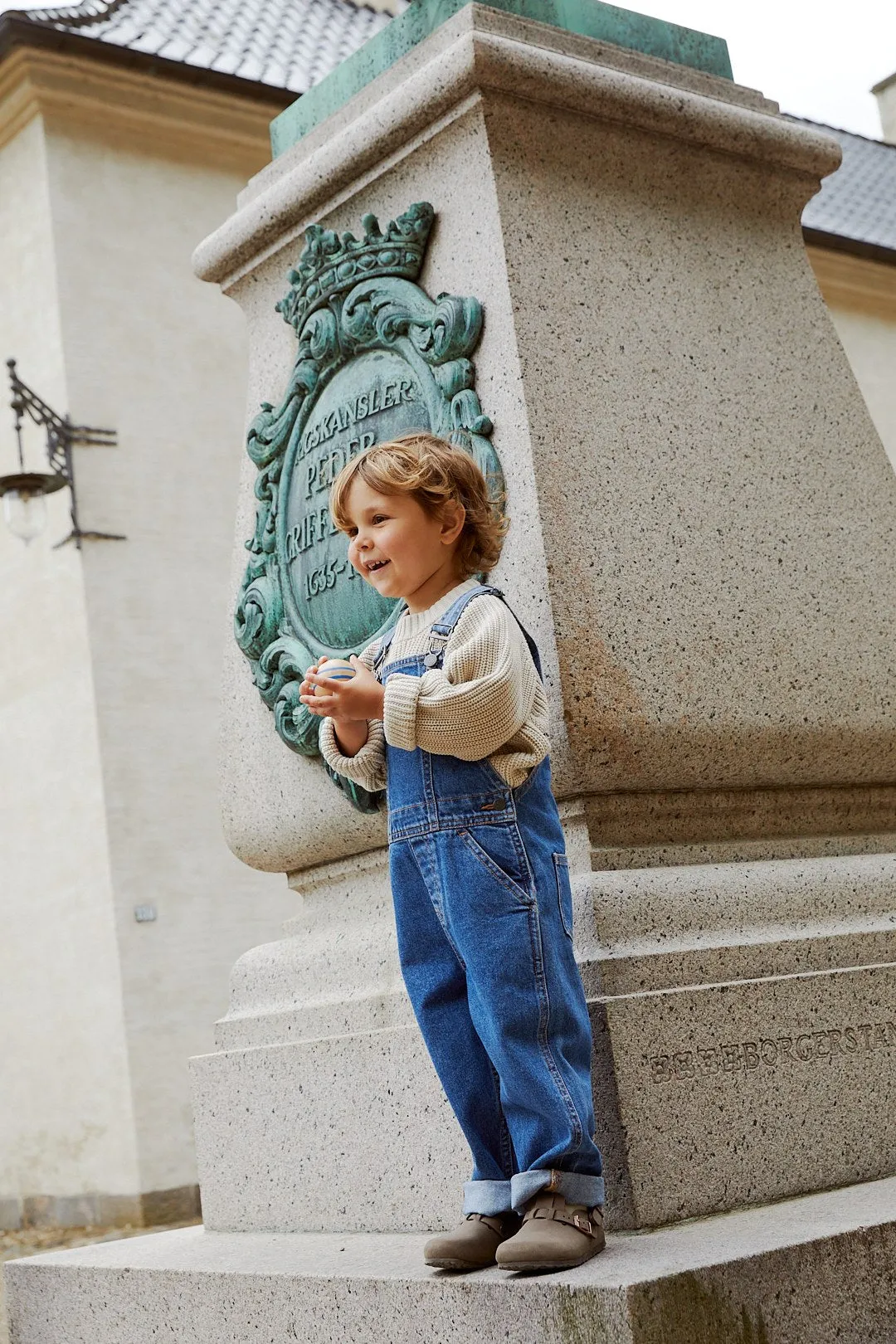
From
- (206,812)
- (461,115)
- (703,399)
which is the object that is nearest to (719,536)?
(703,399)

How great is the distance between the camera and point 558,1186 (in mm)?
2279

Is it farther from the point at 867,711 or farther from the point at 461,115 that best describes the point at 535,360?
the point at 867,711

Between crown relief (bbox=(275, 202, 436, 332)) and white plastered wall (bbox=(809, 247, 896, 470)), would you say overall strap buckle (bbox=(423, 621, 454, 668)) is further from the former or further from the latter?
white plastered wall (bbox=(809, 247, 896, 470))

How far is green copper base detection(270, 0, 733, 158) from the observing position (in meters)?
3.51

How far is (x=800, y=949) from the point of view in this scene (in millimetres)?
2965

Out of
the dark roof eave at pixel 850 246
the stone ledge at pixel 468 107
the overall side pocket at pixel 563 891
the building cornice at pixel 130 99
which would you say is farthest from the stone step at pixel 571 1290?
the dark roof eave at pixel 850 246

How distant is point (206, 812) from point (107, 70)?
5130mm

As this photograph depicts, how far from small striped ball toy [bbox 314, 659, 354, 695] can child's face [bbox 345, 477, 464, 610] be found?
0.17 m

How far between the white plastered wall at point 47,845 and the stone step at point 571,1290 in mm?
7763

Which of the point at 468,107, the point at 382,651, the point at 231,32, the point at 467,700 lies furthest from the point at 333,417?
the point at 231,32

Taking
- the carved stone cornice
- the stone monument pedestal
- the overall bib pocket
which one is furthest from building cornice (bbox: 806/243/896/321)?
the overall bib pocket

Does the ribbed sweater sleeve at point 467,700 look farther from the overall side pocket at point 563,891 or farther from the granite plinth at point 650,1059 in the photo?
the granite plinth at point 650,1059

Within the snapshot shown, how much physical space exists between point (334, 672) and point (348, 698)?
53mm

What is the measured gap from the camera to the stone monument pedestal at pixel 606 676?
271 centimetres
